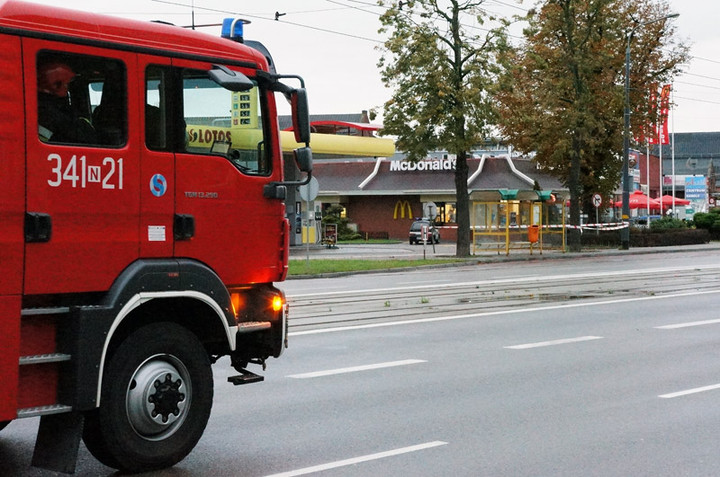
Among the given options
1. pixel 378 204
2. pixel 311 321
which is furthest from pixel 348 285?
pixel 378 204

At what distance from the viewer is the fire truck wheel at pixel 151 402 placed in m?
6.50

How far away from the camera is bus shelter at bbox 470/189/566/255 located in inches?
1699

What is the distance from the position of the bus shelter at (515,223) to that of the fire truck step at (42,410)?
36.6 metres

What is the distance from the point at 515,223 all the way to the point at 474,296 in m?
24.6

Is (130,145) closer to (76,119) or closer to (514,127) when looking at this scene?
(76,119)

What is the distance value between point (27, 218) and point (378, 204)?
6133cm

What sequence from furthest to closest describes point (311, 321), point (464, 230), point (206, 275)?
point (464, 230) < point (311, 321) < point (206, 275)

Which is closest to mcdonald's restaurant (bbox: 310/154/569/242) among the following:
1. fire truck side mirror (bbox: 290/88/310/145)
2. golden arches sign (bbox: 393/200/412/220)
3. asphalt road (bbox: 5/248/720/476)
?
golden arches sign (bbox: 393/200/412/220)

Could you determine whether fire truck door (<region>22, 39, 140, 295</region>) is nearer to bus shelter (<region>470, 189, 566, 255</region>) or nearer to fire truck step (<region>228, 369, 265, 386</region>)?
fire truck step (<region>228, 369, 265, 386</region>)

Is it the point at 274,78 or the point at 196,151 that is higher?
the point at 274,78

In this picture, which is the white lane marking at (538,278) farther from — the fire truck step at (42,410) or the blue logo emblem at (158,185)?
the fire truck step at (42,410)

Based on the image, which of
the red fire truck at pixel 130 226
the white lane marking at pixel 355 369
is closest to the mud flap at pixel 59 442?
the red fire truck at pixel 130 226

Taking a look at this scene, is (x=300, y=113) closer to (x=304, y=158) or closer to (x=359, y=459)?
Answer: (x=304, y=158)

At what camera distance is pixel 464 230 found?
133ft
